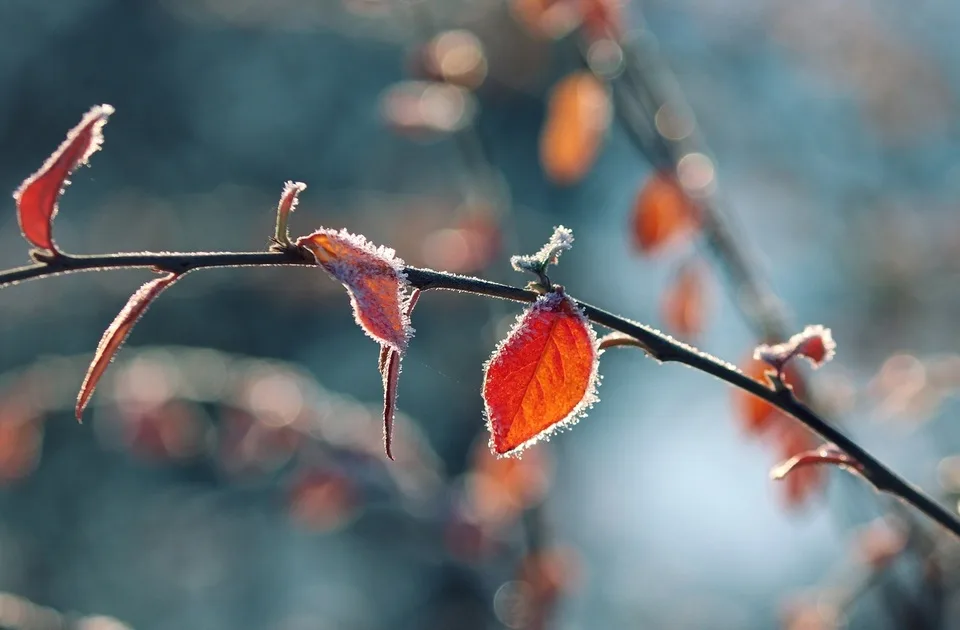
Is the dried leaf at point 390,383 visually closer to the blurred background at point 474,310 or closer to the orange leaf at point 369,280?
the orange leaf at point 369,280

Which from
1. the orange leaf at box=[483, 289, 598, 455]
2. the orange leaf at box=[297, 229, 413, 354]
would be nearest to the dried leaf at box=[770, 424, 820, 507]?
the orange leaf at box=[483, 289, 598, 455]

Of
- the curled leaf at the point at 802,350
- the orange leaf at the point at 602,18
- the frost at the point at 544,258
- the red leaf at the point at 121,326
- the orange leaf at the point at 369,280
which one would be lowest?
the red leaf at the point at 121,326

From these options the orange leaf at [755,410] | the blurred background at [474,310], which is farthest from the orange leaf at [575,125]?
the orange leaf at [755,410]

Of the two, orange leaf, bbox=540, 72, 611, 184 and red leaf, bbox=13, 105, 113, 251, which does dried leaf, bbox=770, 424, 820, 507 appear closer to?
orange leaf, bbox=540, 72, 611, 184

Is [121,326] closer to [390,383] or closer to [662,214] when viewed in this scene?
[390,383]

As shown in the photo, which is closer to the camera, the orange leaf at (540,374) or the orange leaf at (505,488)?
the orange leaf at (540,374)

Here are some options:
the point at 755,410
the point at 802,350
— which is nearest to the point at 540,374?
the point at 802,350

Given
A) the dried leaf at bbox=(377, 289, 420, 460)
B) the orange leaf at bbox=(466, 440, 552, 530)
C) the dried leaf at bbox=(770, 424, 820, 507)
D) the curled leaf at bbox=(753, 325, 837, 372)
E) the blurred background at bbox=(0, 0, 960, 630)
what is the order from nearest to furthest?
the dried leaf at bbox=(377, 289, 420, 460) → the curled leaf at bbox=(753, 325, 837, 372) → the dried leaf at bbox=(770, 424, 820, 507) → the blurred background at bbox=(0, 0, 960, 630) → the orange leaf at bbox=(466, 440, 552, 530)

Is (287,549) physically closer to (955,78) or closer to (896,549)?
(896,549)

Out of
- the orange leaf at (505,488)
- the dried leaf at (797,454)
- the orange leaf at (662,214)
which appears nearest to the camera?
the dried leaf at (797,454)
